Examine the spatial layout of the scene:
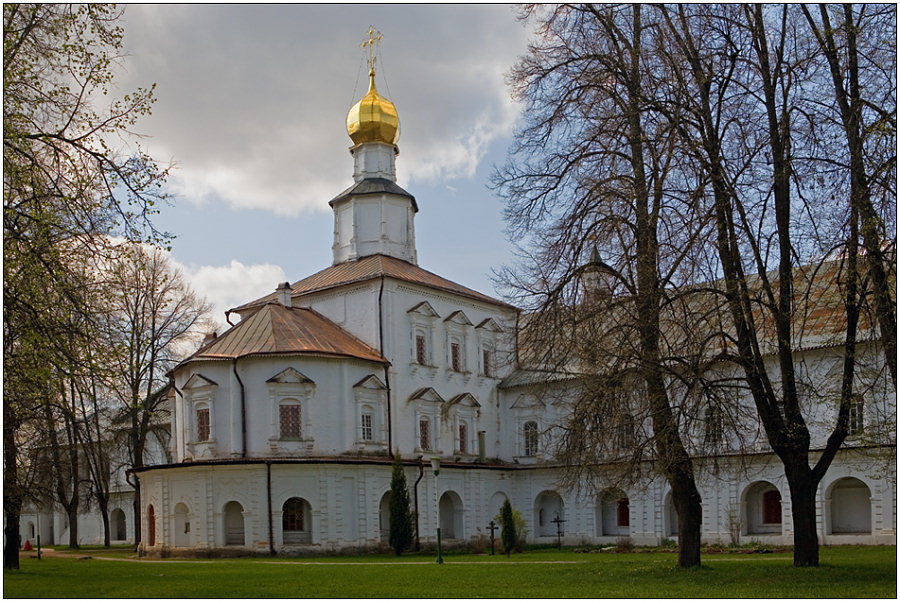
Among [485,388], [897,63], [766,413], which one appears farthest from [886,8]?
[485,388]

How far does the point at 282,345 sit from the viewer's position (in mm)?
38562

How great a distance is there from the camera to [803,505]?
2006 cm

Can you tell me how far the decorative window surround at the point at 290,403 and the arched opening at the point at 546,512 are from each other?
41.0ft

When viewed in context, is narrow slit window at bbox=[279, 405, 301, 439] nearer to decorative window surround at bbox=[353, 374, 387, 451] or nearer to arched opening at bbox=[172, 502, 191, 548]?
decorative window surround at bbox=[353, 374, 387, 451]

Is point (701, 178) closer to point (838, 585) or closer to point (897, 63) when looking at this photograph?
point (897, 63)

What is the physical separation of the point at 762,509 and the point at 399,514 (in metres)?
14.3

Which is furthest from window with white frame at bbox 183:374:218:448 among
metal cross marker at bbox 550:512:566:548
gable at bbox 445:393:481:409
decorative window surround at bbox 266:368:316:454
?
metal cross marker at bbox 550:512:566:548

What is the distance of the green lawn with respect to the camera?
17.6 meters

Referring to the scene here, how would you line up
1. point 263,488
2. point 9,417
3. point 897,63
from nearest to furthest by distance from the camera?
point 897,63
point 9,417
point 263,488

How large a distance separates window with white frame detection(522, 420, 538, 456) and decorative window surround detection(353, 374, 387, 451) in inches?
346

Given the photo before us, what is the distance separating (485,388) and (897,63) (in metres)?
32.2

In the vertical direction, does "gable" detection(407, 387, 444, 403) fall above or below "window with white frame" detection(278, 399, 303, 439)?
above

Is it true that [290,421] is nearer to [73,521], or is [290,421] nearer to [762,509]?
[73,521]

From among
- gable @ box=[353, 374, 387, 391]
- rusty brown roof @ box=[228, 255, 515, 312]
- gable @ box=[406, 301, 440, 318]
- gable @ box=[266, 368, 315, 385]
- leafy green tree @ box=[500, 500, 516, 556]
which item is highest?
rusty brown roof @ box=[228, 255, 515, 312]
